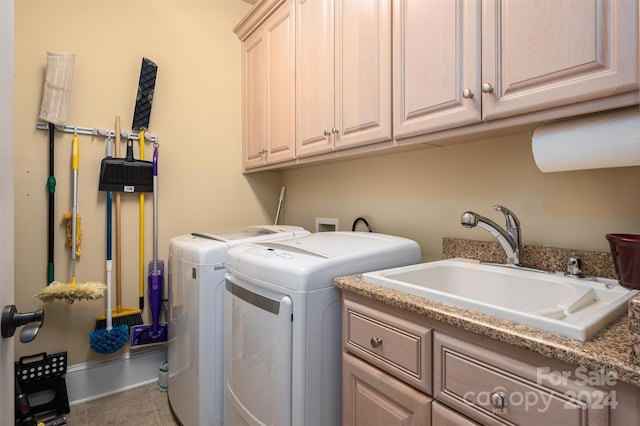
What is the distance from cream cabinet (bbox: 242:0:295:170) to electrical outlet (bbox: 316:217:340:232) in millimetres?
496

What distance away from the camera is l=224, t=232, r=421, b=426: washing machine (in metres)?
1.10

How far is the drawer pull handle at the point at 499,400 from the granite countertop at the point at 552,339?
12cm

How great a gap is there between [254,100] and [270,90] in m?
0.24

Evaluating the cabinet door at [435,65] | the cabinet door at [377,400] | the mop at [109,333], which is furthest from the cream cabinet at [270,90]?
the cabinet door at [377,400]

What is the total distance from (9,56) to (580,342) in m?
1.33

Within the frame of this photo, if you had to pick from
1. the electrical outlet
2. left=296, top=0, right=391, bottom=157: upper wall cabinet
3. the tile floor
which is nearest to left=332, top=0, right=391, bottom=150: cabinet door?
left=296, top=0, right=391, bottom=157: upper wall cabinet

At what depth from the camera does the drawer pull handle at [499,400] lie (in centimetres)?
69

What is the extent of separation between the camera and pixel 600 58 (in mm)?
799

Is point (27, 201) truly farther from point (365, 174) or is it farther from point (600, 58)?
point (600, 58)

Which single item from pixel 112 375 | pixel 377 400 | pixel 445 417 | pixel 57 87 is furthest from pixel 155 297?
pixel 445 417

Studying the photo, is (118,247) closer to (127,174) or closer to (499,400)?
(127,174)

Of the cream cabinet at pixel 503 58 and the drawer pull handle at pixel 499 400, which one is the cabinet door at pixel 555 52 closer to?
the cream cabinet at pixel 503 58

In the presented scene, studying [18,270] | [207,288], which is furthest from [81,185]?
[207,288]

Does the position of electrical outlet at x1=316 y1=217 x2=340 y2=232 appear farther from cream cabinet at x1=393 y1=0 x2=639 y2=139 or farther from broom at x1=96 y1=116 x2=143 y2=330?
broom at x1=96 y1=116 x2=143 y2=330
